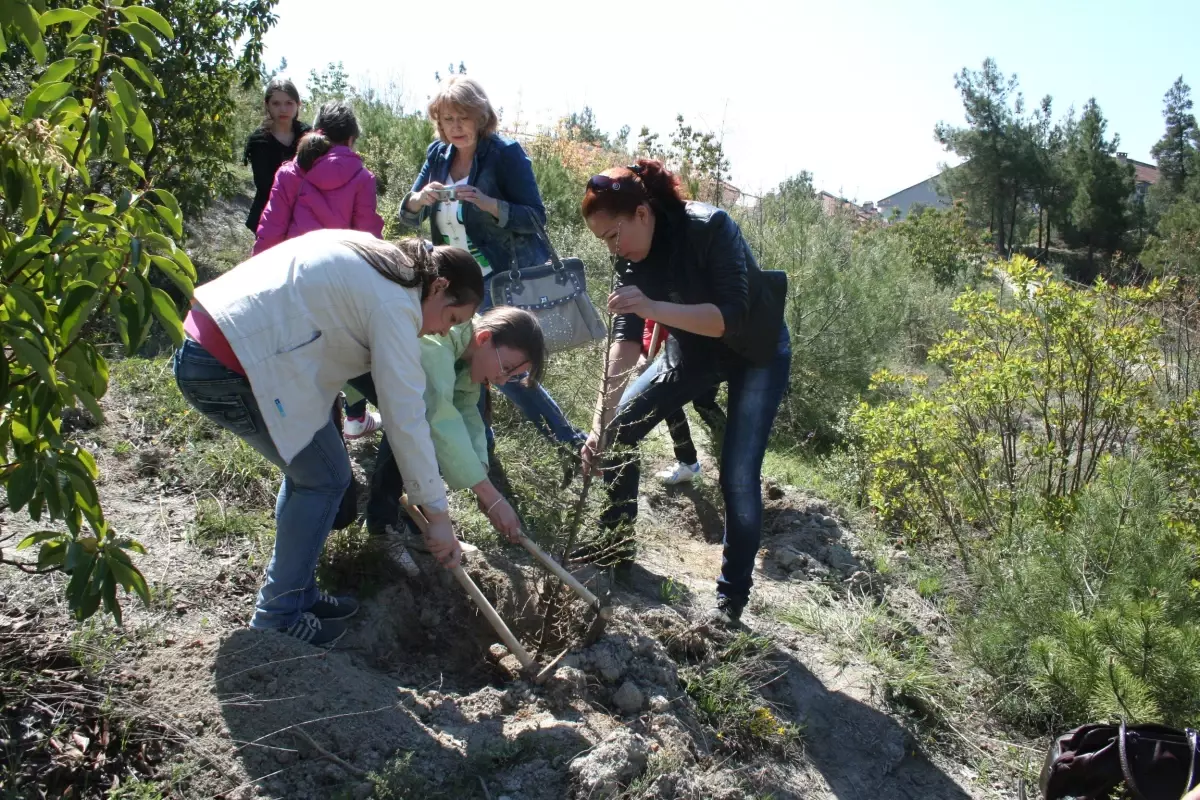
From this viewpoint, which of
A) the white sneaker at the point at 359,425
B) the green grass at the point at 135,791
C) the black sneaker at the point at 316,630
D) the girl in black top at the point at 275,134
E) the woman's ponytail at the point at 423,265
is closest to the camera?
the green grass at the point at 135,791

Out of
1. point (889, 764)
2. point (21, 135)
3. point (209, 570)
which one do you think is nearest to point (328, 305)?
point (21, 135)

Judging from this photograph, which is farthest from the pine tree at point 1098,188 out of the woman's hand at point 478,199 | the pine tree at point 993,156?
the woman's hand at point 478,199

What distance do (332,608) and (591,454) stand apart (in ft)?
3.55

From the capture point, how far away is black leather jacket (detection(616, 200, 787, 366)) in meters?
3.62

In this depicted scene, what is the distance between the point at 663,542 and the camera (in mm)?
5145

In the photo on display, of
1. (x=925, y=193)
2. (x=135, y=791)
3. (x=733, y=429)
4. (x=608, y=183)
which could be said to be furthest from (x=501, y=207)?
(x=925, y=193)

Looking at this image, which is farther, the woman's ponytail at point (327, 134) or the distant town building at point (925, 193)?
the distant town building at point (925, 193)

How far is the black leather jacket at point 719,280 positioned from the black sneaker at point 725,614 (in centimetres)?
103

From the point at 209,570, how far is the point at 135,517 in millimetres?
454

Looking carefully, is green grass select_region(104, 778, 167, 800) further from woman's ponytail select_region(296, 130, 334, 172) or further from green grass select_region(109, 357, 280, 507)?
woman's ponytail select_region(296, 130, 334, 172)

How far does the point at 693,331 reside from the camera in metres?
3.57

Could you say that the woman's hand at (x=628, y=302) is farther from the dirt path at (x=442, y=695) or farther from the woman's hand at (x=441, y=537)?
the dirt path at (x=442, y=695)

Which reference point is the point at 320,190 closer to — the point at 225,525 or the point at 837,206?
the point at 225,525

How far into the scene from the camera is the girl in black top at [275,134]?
510 centimetres
